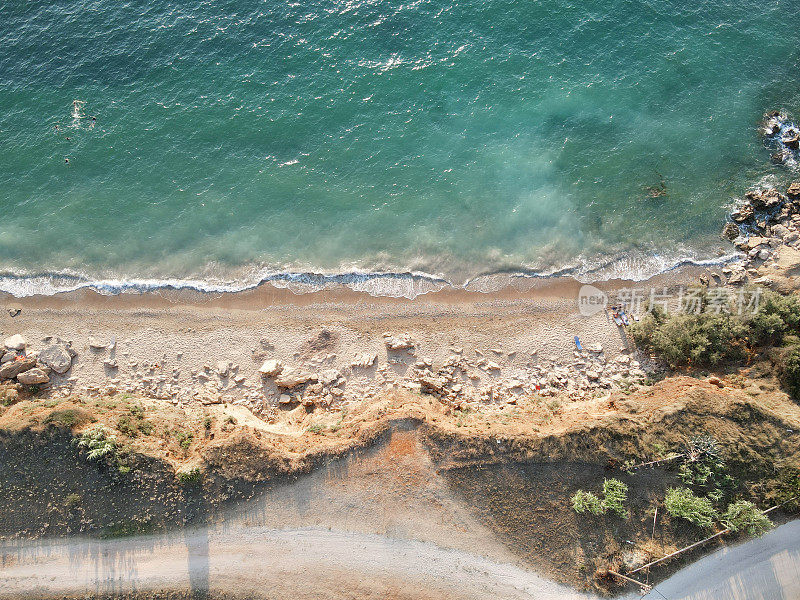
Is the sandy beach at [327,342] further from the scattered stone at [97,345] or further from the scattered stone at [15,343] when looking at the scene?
the scattered stone at [15,343]

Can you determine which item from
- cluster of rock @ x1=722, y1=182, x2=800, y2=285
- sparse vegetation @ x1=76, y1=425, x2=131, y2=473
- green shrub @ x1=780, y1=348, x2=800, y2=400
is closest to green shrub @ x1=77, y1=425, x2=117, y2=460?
sparse vegetation @ x1=76, y1=425, x2=131, y2=473

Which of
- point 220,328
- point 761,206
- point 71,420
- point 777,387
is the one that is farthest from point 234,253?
point 761,206

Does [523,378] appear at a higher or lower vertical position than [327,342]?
lower

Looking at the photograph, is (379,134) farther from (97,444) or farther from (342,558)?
(342,558)

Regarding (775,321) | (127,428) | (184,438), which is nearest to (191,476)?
(184,438)

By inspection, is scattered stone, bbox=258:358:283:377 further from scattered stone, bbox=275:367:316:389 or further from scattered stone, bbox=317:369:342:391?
scattered stone, bbox=317:369:342:391

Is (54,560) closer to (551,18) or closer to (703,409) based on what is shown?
(703,409)
